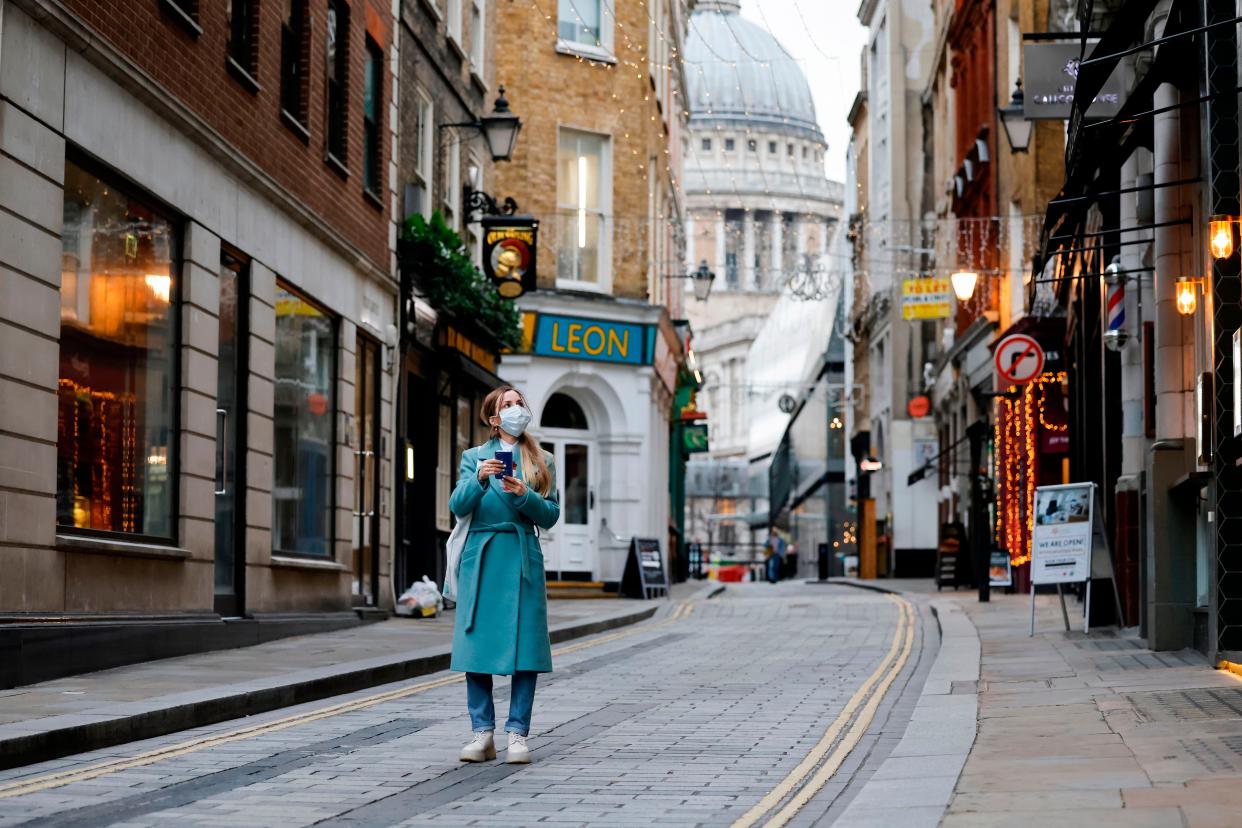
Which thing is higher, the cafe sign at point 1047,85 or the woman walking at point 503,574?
the cafe sign at point 1047,85

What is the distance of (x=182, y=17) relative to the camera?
16344 millimetres

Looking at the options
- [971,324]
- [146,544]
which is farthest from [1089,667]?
[971,324]

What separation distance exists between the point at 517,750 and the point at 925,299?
3131 cm

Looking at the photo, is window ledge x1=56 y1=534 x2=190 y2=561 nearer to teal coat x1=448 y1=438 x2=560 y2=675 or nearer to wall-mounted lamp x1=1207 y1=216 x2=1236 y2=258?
teal coat x1=448 y1=438 x2=560 y2=675

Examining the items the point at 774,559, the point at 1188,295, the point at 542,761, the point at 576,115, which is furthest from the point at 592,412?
the point at 774,559

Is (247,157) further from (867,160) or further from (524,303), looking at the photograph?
(867,160)

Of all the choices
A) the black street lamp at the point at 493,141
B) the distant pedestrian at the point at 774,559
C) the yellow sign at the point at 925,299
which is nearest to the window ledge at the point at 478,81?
the black street lamp at the point at 493,141

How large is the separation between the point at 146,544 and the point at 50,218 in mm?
3089

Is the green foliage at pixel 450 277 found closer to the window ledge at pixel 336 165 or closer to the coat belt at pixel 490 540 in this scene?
the window ledge at pixel 336 165

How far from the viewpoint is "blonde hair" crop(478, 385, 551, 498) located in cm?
966

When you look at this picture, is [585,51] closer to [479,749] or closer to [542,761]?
[542,761]

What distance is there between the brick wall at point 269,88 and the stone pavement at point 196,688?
4561mm

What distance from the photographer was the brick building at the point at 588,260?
3675 cm

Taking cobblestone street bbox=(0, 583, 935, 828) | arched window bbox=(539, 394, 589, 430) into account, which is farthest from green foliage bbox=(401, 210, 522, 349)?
cobblestone street bbox=(0, 583, 935, 828)
